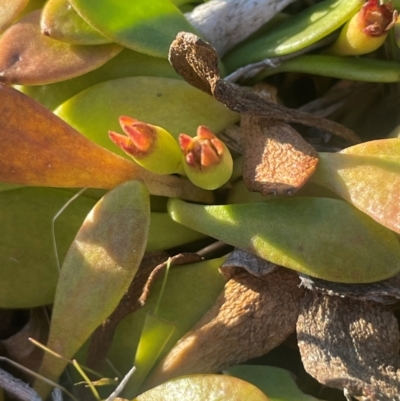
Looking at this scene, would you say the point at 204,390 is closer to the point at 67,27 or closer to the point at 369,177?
the point at 369,177

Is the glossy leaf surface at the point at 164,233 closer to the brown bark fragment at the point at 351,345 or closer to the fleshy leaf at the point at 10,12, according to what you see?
the brown bark fragment at the point at 351,345

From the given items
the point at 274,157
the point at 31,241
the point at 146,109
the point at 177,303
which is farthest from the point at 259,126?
the point at 31,241

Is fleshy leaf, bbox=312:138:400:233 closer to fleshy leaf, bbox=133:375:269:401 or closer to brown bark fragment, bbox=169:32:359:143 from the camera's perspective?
→ brown bark fragment, bbox=169:32:359:143

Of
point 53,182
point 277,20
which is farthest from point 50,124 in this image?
point 277,20

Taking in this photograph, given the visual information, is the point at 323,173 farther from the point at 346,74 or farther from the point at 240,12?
the point at 240,12

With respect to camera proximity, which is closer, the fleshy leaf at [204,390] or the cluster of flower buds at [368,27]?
the fleshy leaf at [204,390]

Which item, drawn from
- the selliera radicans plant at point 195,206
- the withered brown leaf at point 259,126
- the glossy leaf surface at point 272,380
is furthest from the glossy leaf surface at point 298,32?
the glossy leaf surface at point 272,380
